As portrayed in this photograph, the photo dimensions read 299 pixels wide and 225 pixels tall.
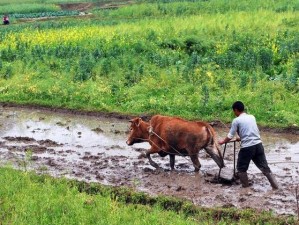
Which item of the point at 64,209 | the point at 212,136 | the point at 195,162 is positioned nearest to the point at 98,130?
the point at 195,162

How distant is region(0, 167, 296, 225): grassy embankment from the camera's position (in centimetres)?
831

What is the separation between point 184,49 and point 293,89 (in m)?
7.20

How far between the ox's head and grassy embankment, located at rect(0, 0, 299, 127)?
4090mm

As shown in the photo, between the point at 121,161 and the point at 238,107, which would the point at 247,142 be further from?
the point at 121,161

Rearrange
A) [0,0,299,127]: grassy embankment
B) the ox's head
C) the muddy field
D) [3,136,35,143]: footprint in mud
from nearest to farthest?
the muddy field < the ox's head < [3,136,35,143]: footprint in mud < [0,0,299,127]: grassy embankment

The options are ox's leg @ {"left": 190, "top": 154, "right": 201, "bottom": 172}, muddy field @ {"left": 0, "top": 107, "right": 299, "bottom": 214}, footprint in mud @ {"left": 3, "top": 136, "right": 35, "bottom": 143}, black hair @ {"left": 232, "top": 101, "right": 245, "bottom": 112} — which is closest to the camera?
muddy field @ {"left": 0, "top": 107, "right": 299, "bottom": 214}

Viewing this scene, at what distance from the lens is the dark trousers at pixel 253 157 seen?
10109mm

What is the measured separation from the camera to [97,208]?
874cm

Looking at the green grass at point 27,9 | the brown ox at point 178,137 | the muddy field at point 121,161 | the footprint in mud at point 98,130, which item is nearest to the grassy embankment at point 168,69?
the muddy field at point 121,161

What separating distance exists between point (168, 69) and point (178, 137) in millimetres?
8245

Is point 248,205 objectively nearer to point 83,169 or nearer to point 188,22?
point 83,169

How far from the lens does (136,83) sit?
61.4 feet

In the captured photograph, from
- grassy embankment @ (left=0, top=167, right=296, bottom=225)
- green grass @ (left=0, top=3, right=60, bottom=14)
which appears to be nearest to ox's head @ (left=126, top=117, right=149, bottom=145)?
grassy embankment @ (left=0, top=167, right=296, bottom=225)

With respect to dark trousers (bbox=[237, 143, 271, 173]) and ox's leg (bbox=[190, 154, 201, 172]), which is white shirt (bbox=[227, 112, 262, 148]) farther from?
ox's leg (bbox=[190, 154, 201, 172])
